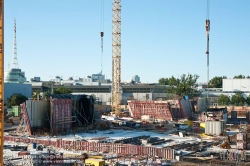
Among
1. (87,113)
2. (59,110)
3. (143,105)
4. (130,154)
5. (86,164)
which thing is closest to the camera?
(86,164)

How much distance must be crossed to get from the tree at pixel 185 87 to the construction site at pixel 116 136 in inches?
1048

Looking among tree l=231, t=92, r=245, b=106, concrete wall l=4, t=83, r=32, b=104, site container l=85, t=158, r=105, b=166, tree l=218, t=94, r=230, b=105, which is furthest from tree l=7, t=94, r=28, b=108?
site container l=85, t=158, r=105, b=166

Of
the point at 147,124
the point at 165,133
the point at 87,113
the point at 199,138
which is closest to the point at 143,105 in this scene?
the point at 147,124

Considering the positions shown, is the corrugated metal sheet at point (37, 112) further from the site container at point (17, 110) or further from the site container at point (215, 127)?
the site container at point (17, 110)

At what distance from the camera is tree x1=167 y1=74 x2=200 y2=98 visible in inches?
3543

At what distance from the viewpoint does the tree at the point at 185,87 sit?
9000cm

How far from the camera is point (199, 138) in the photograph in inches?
1407

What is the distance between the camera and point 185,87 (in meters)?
90.5

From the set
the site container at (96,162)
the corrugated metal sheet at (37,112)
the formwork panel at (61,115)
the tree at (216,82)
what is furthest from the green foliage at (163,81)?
the site container at (96,162)

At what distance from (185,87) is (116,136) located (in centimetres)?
5581

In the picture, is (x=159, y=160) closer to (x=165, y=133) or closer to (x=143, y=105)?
(x=165, y=133)

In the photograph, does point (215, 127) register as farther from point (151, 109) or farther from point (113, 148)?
point (151, 109)

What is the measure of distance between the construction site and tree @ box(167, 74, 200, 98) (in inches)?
1048

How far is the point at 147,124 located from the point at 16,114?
74.8ft
